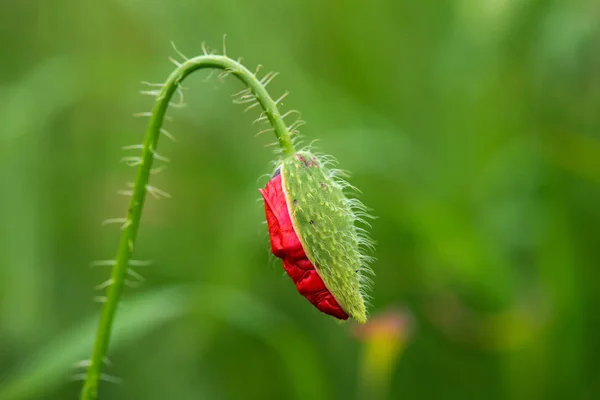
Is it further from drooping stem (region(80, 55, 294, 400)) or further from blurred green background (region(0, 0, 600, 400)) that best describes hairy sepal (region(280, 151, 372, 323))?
blurred green background (region(0, 0, 600, 400))

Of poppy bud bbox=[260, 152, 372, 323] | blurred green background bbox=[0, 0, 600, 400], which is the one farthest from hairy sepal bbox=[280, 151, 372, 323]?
blurred green background bbox=[0, 0, 600, 400]

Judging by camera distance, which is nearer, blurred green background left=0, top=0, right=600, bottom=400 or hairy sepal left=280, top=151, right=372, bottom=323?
hairy sepal left=280, top=151, right=372, bottom=323

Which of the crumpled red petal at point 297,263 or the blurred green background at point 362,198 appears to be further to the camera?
the blurred green background at point 362,198

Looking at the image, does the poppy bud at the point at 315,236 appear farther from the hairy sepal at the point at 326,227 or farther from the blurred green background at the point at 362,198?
the blurred green background at the point at 362,198

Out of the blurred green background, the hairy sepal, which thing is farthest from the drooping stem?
the blurred green background

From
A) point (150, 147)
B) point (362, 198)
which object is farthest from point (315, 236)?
point (362, 198)

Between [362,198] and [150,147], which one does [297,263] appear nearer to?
[150,147]

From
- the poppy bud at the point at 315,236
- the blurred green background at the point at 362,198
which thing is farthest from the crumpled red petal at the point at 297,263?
the blurred green background at the point at 362,198

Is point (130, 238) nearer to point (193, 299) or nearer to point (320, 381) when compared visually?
point (193, 299)
